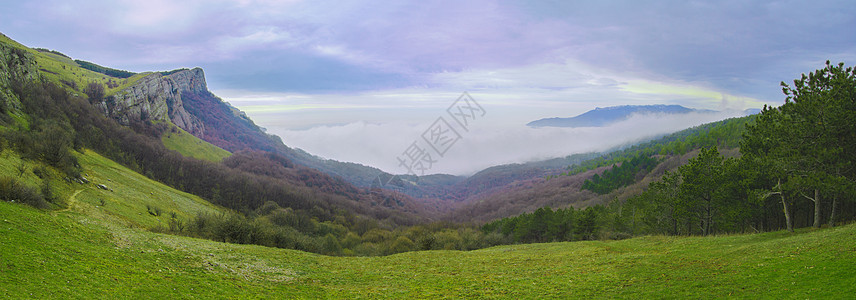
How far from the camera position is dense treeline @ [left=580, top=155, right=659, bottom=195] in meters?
148

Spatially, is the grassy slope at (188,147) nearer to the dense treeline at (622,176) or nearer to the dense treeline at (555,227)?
the dense treeline at (555,227)

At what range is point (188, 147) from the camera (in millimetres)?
178250

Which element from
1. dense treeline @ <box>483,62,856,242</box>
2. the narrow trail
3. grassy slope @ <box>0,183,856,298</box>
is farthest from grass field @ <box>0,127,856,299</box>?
dense treeline @ <box>483,62,856,242</box>

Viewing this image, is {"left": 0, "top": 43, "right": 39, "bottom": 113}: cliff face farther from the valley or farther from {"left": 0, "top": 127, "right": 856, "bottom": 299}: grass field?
{"left": 0, "top": 127, "right": 856, "bottom": 299}: grass field

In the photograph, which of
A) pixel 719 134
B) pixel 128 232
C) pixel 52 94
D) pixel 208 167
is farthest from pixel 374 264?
pixel 719 134

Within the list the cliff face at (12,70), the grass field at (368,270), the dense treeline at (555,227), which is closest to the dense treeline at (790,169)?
the grass field at (368,270)

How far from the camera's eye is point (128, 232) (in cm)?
2236

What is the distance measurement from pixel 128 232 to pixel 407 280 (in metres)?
18.3

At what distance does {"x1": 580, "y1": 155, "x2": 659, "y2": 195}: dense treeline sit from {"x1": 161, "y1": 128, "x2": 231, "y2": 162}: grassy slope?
606 feet

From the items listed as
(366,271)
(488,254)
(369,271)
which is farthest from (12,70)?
(488,254)

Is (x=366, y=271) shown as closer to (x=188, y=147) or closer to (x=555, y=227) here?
(x=555, y=227)

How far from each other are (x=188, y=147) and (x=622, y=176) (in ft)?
691

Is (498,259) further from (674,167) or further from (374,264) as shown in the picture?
(674,167)

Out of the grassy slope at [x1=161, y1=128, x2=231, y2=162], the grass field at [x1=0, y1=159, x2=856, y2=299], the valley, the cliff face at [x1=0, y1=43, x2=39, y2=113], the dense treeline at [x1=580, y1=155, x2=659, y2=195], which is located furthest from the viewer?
the grassy slope at [x1=161, y1=128, x2=231, y2=162]
